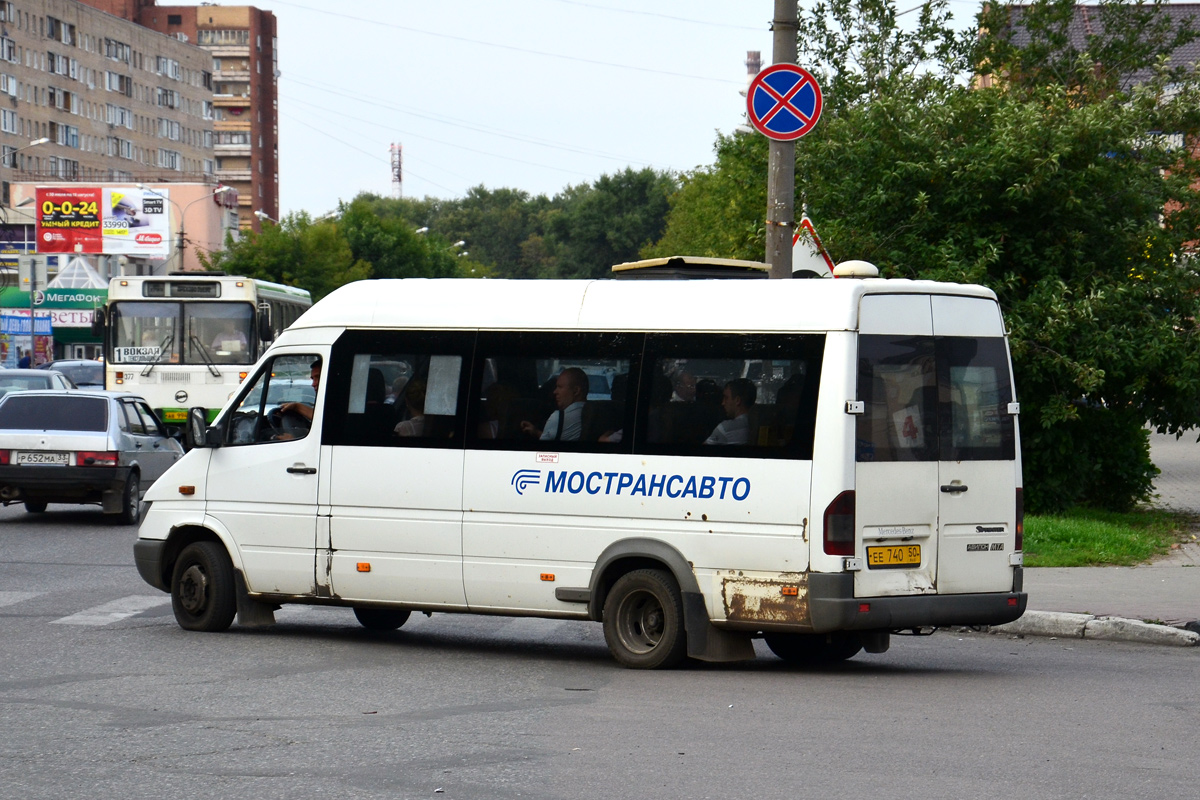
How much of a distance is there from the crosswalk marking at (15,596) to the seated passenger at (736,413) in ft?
20.5

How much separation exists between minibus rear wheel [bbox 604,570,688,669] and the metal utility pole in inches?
179

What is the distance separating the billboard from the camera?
92.8 meters

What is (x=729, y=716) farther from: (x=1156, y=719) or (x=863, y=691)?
(x=1156, y=719)

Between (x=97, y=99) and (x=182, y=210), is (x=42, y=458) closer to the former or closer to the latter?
(x=182, y=210)

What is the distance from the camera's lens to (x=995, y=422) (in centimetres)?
993

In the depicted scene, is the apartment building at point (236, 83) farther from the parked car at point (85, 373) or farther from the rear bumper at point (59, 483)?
the rear bumper at point (59, 483)

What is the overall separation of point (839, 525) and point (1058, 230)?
32.1 feet

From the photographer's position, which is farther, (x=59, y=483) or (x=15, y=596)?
(x=59, y=483)

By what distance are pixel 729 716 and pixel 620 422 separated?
2.34m

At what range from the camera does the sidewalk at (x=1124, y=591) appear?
12109 mm

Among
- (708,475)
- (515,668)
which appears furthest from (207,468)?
(708,475)

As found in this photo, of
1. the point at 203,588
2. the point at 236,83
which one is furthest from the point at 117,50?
the point at 203,588

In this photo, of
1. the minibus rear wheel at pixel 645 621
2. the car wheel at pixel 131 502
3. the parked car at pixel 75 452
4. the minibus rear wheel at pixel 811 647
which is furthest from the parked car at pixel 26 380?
the minibus rear wheel at pixel 645 621

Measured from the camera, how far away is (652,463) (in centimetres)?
982
